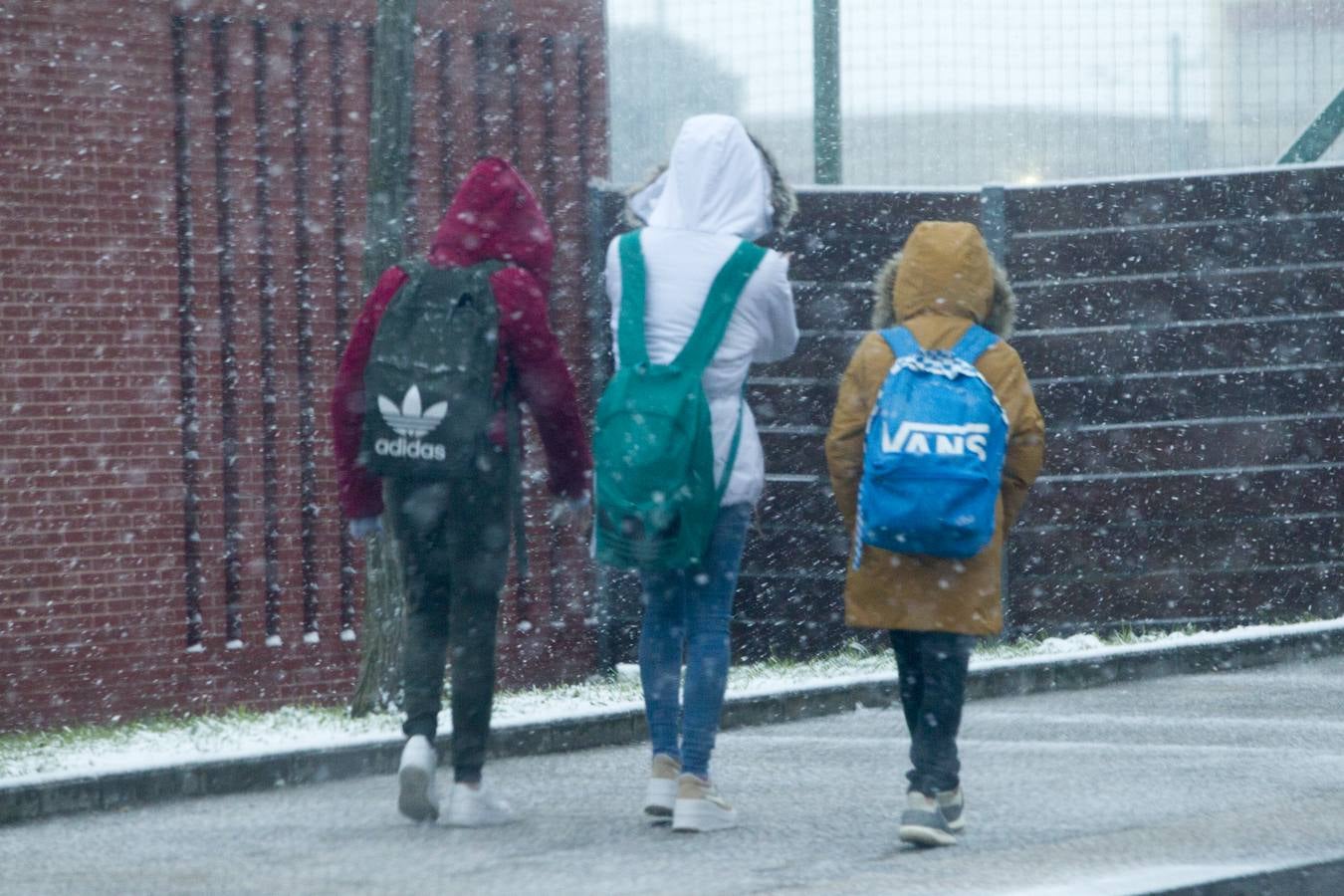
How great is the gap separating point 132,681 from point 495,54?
10.9 ft

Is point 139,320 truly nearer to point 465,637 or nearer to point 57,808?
point 57,808

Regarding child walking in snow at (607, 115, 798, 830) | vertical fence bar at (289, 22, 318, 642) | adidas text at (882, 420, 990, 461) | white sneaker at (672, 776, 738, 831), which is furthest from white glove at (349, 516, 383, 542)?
vertical fence bar at (289, 22, 318, 642)

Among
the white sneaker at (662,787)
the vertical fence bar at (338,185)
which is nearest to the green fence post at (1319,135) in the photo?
the vertical fence bar at (338,185)

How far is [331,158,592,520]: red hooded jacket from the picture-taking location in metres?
5.84

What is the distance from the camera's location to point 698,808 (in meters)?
5.71

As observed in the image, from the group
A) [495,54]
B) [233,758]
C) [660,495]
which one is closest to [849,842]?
[660,495]

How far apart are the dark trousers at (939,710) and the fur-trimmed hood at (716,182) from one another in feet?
3.99

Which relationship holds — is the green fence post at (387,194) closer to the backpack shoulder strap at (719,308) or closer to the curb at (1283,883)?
the backpack shoulder strap at (719,308)

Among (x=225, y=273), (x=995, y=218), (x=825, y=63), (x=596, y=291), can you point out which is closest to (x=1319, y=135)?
(x=995, y=218)

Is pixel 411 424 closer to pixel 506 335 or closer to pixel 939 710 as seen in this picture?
pixel 506 335

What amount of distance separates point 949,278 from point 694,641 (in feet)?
3.83

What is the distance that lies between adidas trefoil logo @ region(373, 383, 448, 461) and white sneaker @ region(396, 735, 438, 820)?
76 cm

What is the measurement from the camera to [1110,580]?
10219 millimetres

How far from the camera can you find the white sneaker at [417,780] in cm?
584
